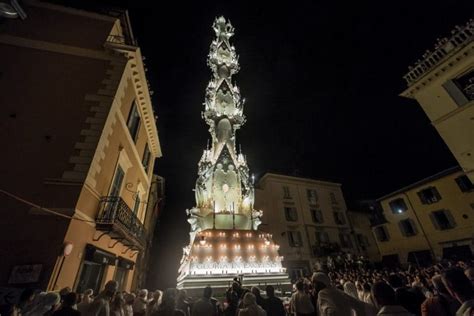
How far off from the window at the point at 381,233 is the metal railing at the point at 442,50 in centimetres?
1996

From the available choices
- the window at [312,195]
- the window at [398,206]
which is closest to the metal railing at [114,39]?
the window at [312,195]

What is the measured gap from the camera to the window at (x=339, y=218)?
29.4 metres

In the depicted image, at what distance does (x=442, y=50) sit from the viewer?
49.2 feet

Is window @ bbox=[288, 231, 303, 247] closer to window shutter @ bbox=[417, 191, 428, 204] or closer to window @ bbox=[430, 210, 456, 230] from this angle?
window @ bbox=[430, 210, 456, 230]

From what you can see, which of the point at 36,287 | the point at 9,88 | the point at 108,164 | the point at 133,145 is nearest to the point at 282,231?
the point at 133,145

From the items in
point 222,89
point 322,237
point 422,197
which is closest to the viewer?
point 222,89

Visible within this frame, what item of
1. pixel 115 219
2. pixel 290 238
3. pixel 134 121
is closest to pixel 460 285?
pixel 115 219

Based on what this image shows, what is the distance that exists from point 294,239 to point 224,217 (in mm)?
14742

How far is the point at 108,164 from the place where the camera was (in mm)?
9086

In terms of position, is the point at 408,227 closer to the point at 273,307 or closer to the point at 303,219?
the point at 303,219

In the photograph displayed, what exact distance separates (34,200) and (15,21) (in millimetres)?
9469

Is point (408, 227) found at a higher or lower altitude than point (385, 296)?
higher

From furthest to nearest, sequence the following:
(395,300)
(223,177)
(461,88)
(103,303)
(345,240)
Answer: (345,240), (223,177), (461,88), (103,303), (395,300)

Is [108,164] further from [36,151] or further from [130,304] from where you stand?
[130,304]
